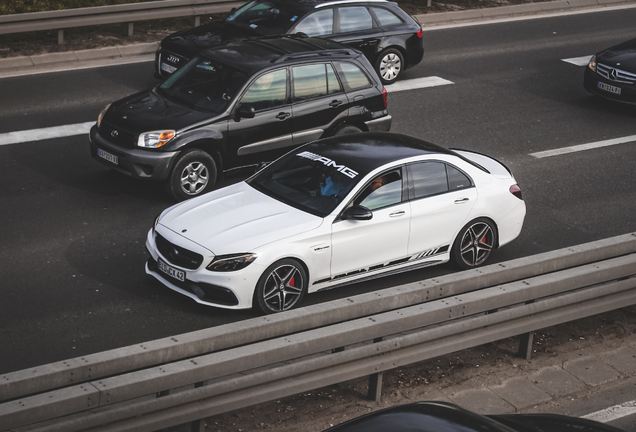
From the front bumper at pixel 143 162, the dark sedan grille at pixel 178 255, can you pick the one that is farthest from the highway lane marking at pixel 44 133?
the dark sedan grille at pixel 178 255

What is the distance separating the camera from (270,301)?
8211mm

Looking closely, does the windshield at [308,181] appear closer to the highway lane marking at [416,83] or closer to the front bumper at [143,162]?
the front bumper at [143,162]

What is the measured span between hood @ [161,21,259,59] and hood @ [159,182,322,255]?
19.1ft

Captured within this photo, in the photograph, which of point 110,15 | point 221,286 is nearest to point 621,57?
point 110,15

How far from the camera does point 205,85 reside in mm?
11398

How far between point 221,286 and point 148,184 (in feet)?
13.1

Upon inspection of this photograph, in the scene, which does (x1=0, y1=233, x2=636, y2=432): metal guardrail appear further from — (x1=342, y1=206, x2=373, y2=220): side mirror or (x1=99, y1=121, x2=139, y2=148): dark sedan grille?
(x1=99, y1=121, x2=139, y2=148): dark sedan grille

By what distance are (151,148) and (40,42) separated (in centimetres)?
757

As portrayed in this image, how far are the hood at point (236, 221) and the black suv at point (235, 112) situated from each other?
6.32 ft

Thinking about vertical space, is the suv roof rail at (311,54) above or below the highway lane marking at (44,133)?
above

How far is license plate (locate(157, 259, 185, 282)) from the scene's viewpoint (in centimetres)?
818

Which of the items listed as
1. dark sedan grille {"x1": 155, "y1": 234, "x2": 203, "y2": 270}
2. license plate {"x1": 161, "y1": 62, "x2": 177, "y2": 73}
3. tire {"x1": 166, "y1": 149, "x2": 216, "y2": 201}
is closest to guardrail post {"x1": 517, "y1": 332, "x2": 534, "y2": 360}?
dark sedan grille {"x1": 155, "y1": 234, "x2": 203, "y2": 270}

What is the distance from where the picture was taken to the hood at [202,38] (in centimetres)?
1419

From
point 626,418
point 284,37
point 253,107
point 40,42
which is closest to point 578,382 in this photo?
point 626,418
